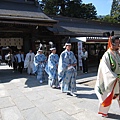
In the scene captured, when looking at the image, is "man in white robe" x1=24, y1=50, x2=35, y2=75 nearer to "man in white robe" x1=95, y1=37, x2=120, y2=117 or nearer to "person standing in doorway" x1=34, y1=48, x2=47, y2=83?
"person standing in doorway" x1=34, y1=48, x2=47, y2=83

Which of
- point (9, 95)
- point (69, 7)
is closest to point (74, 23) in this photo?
point (9, 95)

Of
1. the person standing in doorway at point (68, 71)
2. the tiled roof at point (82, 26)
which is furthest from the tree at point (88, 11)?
the person standing in doorway at point (68, 71)

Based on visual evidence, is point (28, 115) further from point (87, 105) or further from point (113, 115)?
point (113, 115)

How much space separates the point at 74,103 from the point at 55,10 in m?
30.9

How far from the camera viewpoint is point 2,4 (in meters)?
11.1

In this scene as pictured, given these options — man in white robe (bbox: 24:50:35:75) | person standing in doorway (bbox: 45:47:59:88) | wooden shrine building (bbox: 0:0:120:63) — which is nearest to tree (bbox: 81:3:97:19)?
wooden shrine building (bbox: 0:0:120:63)

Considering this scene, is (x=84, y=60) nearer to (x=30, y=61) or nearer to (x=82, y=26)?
(x=30, y=61)

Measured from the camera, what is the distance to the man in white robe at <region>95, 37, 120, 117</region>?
3.11 metres

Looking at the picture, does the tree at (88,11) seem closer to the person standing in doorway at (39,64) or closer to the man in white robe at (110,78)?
the person standing in doorway at (39,64)

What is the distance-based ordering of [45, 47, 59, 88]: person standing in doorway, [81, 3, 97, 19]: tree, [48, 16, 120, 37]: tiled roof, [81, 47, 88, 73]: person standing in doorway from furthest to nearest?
[81, 3, 97, 19]: tree → [48, 16, 120, 37]: tiled roof → [81, 47, 88, 73]: person standing in doorway → [45, 47, 59, 88]: person standing in doorway

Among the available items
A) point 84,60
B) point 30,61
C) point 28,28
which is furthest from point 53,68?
point 28,28

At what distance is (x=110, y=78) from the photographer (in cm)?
309

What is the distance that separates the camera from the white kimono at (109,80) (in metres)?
3.10

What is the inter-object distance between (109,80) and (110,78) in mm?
44
